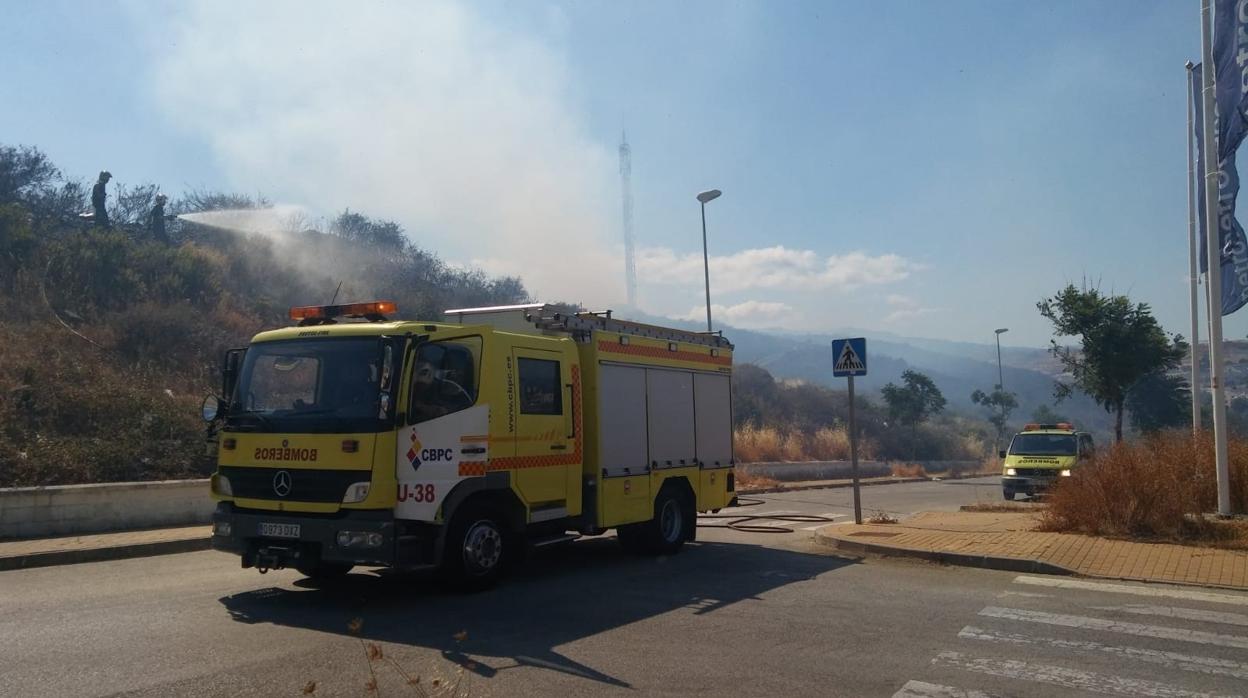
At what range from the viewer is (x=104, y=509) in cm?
1372

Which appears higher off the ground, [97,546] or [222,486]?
[222,486]

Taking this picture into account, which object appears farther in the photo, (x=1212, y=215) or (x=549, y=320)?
(x=1212, y=215)

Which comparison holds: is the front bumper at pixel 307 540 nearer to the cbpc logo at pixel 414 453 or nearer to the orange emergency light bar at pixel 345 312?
the cbpc logo at pixel 414 453

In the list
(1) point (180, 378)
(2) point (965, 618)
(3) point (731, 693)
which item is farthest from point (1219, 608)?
(1) point (180, 378)

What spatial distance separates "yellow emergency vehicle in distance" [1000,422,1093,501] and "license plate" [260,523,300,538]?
53.0 feet

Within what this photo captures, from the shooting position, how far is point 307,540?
8.23 metres

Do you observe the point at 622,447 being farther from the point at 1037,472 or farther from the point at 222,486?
the point at 1037,472

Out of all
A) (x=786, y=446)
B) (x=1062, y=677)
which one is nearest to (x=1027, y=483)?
(x=786, y=446)

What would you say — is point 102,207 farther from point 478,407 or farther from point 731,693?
point 731,693

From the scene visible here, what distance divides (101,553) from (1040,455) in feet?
59.2

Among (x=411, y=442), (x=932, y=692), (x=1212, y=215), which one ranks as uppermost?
(x=1212, y=215)

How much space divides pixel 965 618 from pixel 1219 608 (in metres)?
2.42

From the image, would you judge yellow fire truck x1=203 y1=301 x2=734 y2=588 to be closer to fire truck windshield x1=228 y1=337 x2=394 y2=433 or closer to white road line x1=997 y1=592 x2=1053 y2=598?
fire truck windshield x1=228 y1=337 x2=394 y2=433

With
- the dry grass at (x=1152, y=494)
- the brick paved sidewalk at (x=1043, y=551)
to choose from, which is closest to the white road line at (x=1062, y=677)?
the brick paved sidewalk at (x=1043, y=551)
